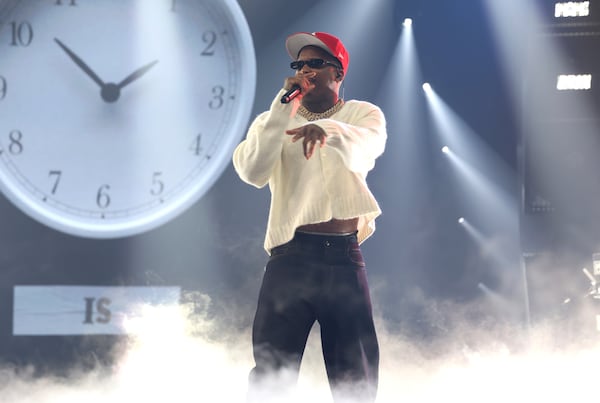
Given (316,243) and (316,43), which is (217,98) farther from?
(316,243)

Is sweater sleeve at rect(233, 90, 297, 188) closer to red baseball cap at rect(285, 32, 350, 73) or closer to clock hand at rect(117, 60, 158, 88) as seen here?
red baseball cap at rect(285, 32, 350, 73)

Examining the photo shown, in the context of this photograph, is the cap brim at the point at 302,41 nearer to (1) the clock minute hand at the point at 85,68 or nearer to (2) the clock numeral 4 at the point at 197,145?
(2) the clock numeral 4 at the point at 197,145

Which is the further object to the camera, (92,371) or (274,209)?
(92,371)

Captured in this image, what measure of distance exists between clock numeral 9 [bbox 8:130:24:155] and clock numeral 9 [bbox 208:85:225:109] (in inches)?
26.8

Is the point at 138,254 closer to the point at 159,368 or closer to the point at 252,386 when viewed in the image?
the point at 159,368

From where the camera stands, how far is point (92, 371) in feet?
11.1

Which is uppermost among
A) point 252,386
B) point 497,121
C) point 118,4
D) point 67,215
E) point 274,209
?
point 118,4

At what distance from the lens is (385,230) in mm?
3436

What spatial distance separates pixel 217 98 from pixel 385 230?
2.50 feet

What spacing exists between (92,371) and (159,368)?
25 centimetres

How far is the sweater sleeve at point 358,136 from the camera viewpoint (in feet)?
7.74

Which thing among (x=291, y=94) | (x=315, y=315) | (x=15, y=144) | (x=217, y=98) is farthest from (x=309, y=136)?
(x=15, y=144)

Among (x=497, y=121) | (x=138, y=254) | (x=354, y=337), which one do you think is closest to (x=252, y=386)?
(x=354, y=337)

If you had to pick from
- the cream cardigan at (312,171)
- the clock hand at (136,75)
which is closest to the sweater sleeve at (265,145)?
the cream cardigan at (312,171)
